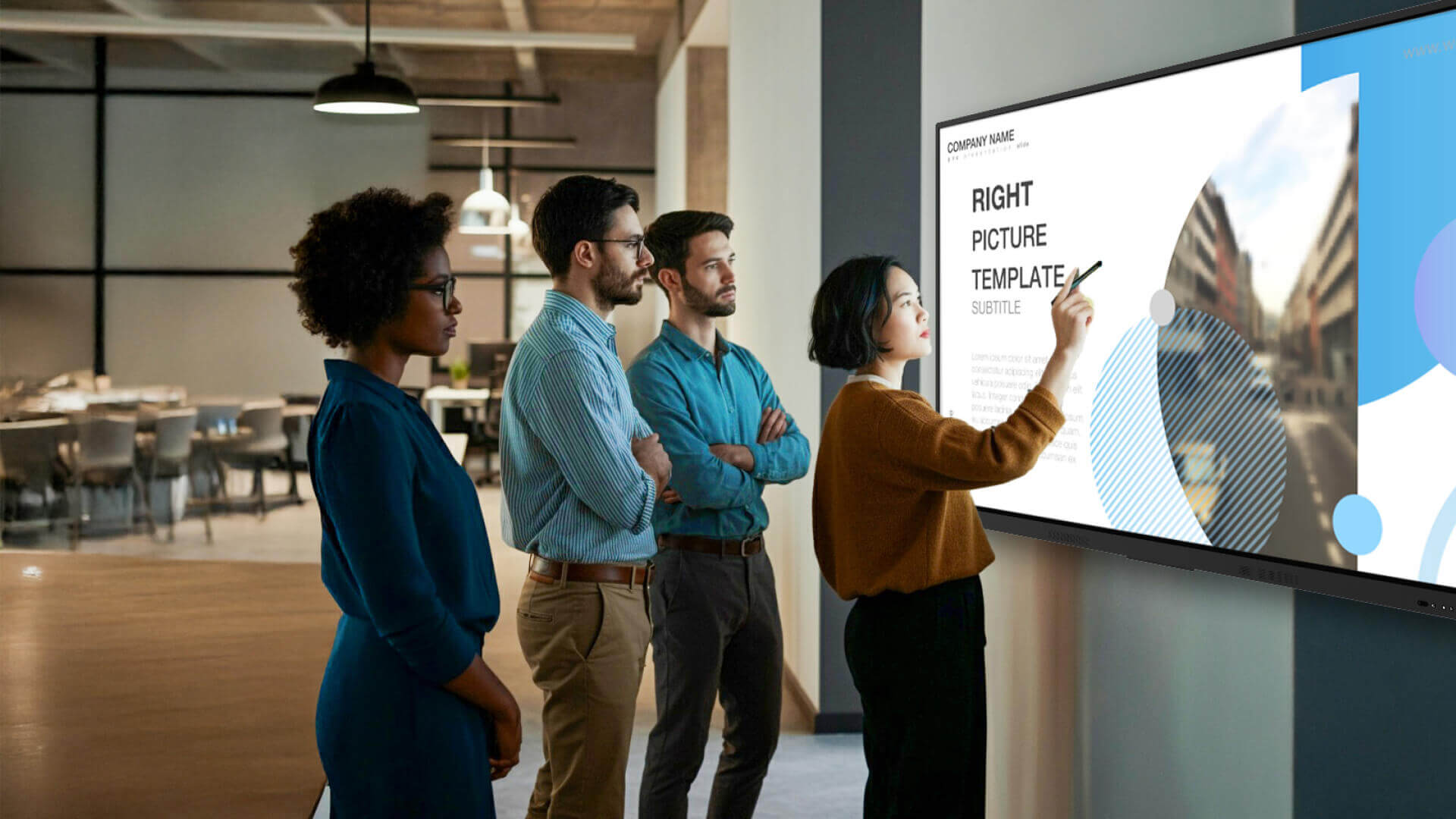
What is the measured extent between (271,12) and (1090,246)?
8.95 meters

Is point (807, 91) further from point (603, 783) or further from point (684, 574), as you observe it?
point (603, 783)

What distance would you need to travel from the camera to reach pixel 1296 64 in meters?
1.71

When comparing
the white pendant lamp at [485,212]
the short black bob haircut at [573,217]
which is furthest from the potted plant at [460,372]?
the short black bob haircut at [573,217]

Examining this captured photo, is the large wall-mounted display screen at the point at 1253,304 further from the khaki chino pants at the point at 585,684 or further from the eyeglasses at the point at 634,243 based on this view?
the khaki chino pants at the point at 585,684

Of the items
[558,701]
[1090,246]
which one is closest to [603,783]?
[558,701]

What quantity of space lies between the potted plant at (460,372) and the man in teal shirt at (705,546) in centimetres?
846

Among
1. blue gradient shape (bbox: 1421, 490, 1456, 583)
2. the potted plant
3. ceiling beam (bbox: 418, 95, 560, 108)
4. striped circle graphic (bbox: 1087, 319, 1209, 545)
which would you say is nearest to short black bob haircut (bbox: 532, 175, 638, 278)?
striped circle graphic (bbox: 1087, 319, 1209, 545)

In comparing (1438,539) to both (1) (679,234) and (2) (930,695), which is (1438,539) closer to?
(2) (930,695)

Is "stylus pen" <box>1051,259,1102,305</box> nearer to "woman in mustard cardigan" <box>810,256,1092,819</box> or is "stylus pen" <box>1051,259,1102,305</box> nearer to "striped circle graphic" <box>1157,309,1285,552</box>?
"woman in mustard cardigan" <box>810,256,1092,819</box>

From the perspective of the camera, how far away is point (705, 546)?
2826 mm

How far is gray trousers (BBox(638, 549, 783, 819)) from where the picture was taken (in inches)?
108

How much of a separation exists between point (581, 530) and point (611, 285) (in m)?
0.49

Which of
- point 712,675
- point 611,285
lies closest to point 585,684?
point 712,675

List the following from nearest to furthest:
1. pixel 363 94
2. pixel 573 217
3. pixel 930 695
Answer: pixel 930 695 < pixel 573 217 < pixel 363 94
